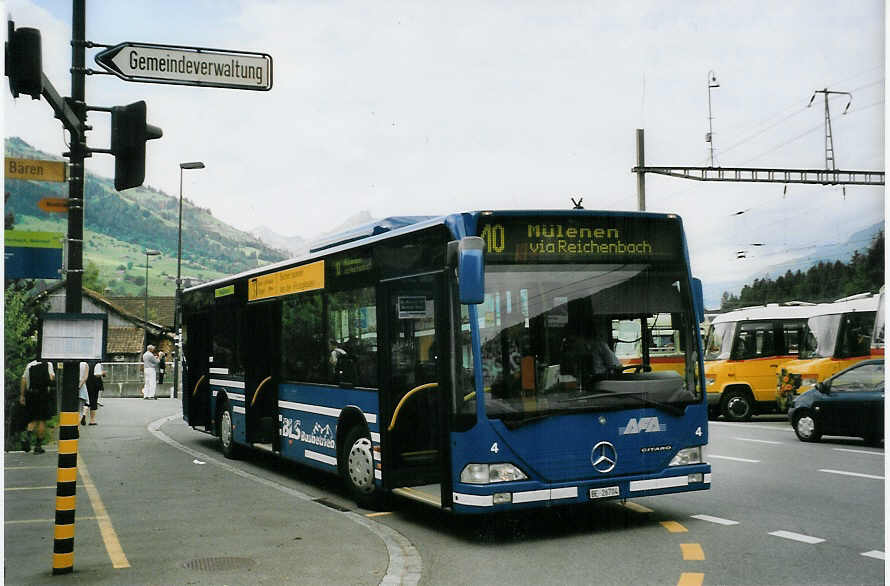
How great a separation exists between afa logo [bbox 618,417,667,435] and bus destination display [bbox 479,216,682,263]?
144 cm

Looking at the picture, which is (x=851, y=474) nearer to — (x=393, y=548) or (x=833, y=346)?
(x=393, y=548)

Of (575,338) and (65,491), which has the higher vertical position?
(575,338)

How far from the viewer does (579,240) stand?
8789mm

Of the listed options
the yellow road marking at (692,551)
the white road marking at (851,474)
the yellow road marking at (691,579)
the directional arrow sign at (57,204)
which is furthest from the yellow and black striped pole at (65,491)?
the white road marking at (851,474)

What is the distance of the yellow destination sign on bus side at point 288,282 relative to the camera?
12.1 metres

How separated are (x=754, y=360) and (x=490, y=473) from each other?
18.0 meters

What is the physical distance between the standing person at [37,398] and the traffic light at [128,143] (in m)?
8.97

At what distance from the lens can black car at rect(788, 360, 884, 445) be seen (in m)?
16.6

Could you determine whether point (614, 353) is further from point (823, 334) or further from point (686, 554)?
point (823, 334)

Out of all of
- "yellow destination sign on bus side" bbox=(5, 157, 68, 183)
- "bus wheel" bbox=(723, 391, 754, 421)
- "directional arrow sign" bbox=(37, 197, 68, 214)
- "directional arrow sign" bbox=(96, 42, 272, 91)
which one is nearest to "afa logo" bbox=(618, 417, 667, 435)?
"directional arrow sign" bbox=(96, 42, 272, 91)

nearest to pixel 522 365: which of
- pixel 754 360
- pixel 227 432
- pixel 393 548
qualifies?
pixel 393 548

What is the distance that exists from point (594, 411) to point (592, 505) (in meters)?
2.30

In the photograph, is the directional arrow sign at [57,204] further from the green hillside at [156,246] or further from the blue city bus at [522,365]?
the green hillside at [156,246]

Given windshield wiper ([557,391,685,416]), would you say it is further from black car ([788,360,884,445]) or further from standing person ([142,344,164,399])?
standing person ([142,344,164,399])
